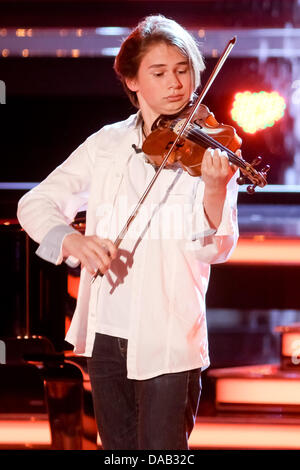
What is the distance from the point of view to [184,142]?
5.57ft

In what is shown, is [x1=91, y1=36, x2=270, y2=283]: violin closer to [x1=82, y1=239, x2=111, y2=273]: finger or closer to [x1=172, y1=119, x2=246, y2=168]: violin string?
[x1=172, y1=119, x2=246, y2=168]: violin string

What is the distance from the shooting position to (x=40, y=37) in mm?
3633

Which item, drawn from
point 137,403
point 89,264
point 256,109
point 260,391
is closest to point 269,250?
point 260,391

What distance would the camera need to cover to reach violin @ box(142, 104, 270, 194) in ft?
5.43

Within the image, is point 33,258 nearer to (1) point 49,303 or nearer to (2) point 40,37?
(1) point 49,303

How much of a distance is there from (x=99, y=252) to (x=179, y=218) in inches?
8.8

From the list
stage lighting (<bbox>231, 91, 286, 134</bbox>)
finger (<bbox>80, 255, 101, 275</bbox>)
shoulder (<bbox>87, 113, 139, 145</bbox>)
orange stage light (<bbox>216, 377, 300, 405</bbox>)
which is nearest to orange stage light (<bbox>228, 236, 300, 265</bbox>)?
orange stage light (<bbox>216, 377, 300, 405</bbox>)

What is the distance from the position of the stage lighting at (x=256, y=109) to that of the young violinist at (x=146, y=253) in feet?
8.61

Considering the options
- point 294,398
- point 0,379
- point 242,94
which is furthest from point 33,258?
point 242,94

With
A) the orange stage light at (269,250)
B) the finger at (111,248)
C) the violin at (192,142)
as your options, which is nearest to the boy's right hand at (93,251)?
the finger at (111,248)

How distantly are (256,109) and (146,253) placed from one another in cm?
311

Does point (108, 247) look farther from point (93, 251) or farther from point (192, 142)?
point (192, 142)

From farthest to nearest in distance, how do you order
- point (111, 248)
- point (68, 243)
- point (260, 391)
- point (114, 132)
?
point (260, 391) < point (114, 132) < point (68, 243) < point (111, 248)

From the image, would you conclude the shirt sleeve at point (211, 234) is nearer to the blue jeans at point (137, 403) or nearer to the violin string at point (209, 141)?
the violin string at point (209, 141)
